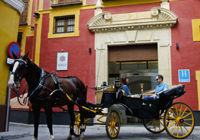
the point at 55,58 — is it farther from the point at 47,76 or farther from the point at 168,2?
the point at 168,2

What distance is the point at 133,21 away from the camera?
9828 millimetres

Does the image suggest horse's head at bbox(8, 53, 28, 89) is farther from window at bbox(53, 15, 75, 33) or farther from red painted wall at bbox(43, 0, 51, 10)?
red painted wall at bbox(43, 0, 51, 10)

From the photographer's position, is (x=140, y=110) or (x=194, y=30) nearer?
(x=140, y=110)

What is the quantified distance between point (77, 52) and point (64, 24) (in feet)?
6.44

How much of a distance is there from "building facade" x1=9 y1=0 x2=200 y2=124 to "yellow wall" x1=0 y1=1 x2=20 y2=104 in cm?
215

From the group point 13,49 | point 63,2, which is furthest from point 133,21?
point 13,49

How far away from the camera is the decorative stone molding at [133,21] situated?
30.9 ft

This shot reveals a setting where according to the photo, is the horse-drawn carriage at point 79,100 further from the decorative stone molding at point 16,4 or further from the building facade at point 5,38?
the decorative stone molding at point 16,4

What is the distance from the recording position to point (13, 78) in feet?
14.2

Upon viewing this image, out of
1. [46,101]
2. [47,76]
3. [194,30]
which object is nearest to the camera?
[46,101]

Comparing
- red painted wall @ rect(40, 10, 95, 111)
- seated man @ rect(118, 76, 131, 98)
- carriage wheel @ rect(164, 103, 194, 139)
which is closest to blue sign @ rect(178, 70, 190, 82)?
carriage wheel @ rect(164, 103, 194, 139)

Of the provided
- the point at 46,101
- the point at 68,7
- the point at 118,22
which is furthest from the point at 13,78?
the point at 68,7

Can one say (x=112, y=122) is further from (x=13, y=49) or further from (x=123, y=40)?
(x=123, y=40)

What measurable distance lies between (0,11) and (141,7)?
6471 millimetres
